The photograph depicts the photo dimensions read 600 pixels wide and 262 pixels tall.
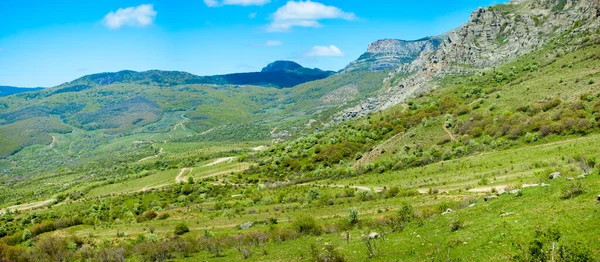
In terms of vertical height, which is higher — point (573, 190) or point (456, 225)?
point (573, 190)

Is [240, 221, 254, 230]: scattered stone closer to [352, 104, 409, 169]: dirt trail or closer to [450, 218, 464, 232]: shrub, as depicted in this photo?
[450, 218, 464, 232]: shrub

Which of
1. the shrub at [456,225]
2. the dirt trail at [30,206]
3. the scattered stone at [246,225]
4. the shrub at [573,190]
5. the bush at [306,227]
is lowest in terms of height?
the dirt trail at [30,206]

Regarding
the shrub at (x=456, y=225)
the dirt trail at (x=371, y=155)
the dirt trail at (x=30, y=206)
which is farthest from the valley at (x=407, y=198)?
the dirt trail at (x=30, y=206)

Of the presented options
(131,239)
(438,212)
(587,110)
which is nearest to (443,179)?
(438,212)

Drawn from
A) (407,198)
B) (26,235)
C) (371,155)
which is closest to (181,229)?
(407,198)

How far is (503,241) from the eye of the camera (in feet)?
71.3

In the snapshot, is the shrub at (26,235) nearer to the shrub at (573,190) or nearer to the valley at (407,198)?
the valley at (407,198)

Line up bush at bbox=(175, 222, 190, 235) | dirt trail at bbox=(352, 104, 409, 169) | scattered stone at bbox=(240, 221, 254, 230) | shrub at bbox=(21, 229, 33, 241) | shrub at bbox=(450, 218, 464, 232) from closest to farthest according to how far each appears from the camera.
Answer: shrub at bbox=(450, 218, 464, 232) → scattered stone at bbox=(240, 221, 254, 230) → bush at bbox=(175, 222, 190, 235) → shrub at bbox=(21, 229, 33, 241) → dirt trail at bbox=(352, 104, 409, 169)

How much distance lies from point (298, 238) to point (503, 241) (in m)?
21.3

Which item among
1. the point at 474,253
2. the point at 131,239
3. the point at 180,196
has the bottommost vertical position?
the point at 180,196

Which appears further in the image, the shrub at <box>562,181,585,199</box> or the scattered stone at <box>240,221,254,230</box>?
the scattered stone at <box>240,221,254,230</box>

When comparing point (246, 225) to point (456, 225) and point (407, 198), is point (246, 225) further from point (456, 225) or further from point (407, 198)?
point (456, 225)

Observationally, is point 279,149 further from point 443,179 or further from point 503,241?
point 503,241

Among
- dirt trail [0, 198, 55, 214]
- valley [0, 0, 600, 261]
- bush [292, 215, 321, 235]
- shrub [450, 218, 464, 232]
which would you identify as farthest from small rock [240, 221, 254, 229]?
dirt trail [0, 198, 55, 214]
